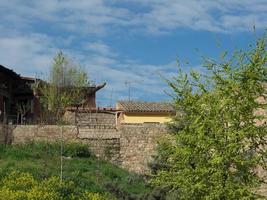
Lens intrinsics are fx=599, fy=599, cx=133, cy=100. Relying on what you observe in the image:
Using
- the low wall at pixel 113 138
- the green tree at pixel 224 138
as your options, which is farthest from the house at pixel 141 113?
the green tree at pixel 224 138

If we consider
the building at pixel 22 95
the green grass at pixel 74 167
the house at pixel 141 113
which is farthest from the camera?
the building at pixel 22 95

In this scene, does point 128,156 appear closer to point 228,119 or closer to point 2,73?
point 2,73

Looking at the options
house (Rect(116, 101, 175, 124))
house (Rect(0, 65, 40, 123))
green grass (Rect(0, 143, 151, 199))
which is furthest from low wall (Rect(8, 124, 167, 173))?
house (Rect(0, 65, 40, 123))

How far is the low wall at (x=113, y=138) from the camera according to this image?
27.7 metres

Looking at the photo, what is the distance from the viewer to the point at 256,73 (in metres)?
10.8

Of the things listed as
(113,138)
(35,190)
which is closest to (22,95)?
(113,138)

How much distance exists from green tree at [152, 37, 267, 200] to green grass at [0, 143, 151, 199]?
559 cm

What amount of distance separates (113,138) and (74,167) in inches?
234

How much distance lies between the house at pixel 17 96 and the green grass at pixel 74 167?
11.6m

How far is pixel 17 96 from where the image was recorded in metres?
40.8

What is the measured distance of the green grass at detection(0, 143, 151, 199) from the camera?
19.0 meters

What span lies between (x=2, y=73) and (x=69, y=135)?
38.6ft

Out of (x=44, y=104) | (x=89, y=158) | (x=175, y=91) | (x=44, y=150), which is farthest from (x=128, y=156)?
(x=175, y=91)

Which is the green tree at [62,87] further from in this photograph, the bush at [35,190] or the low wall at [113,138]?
the bush at [35,190]
